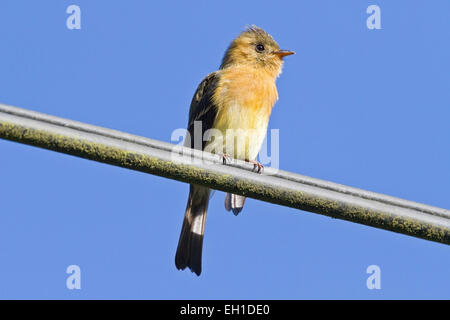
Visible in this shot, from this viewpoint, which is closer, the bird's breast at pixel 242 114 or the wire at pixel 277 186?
the wire at pixel 277 186

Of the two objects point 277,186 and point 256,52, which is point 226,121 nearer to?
point 256,52

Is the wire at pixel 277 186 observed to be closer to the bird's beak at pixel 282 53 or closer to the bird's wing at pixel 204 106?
the bird's wing at pixel 204 106

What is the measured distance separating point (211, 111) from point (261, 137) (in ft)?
1.62

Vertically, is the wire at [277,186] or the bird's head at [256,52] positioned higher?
the bird's head at [256,52]

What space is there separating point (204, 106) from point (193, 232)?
1.12 metres

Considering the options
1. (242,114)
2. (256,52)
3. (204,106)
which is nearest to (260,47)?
→ (256,52)

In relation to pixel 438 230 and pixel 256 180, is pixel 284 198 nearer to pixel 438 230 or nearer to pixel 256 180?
pixel 256 180

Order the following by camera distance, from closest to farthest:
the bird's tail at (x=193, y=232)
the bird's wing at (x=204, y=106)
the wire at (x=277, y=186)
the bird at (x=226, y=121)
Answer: the wire at (x=277, y=186) < the bird's tail at (x=193, y=232) < the bird at (x=226, y=121) < the bird's wing at (x=204, y=106)

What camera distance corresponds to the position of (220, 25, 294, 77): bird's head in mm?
7074

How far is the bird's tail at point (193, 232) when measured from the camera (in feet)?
19.3

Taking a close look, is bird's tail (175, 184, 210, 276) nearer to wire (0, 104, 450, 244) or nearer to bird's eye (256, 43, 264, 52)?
bird's eye (256, 43, 264, 52)

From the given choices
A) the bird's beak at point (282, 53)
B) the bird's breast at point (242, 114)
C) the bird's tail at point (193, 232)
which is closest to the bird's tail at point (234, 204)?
the bird's tail at point (193, 232)

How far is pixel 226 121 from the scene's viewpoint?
6.29 metres
